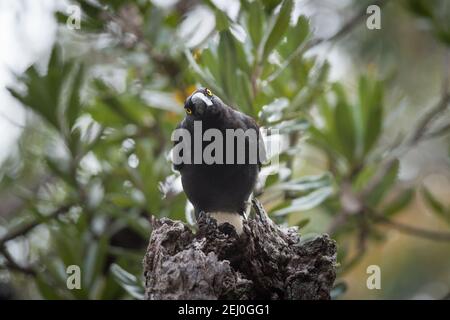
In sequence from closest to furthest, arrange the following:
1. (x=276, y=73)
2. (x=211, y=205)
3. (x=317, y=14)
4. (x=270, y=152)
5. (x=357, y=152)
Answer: (x=211, y=205) < (x=270, y=152) < (x=276, y=73) < (x=357, y=152) < (x=317, y=14)

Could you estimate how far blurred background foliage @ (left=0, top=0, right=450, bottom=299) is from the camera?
2.16 m

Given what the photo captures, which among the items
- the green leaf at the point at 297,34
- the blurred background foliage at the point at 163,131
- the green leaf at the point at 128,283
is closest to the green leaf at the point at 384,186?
the blurred background foliage at the point at 163,131

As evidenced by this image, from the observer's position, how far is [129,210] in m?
3.00

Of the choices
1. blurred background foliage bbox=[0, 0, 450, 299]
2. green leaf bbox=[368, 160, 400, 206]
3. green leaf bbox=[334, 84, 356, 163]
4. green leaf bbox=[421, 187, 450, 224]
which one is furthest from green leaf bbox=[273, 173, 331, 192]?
green leaf bbox=[421, 187, 450, 224]

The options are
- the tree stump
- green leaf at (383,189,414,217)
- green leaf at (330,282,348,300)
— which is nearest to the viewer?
the tree stump

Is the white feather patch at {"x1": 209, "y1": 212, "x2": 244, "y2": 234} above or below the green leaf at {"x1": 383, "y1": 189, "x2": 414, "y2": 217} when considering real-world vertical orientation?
below

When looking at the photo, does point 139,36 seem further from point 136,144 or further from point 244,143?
point 244,143

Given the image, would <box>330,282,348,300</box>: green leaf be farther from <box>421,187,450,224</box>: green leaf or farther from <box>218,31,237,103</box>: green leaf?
<box>421,187,450,224</box>: green leaf

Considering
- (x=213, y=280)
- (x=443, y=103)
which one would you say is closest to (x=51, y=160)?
(x=213, y=280)

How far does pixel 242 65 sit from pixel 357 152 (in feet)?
3.16

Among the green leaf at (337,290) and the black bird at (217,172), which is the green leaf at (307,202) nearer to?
the green leaf at (337,290)

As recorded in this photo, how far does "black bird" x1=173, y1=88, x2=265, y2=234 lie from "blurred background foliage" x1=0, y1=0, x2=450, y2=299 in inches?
17.6

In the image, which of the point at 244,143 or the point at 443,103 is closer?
the point at 244,143

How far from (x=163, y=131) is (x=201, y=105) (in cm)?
136
